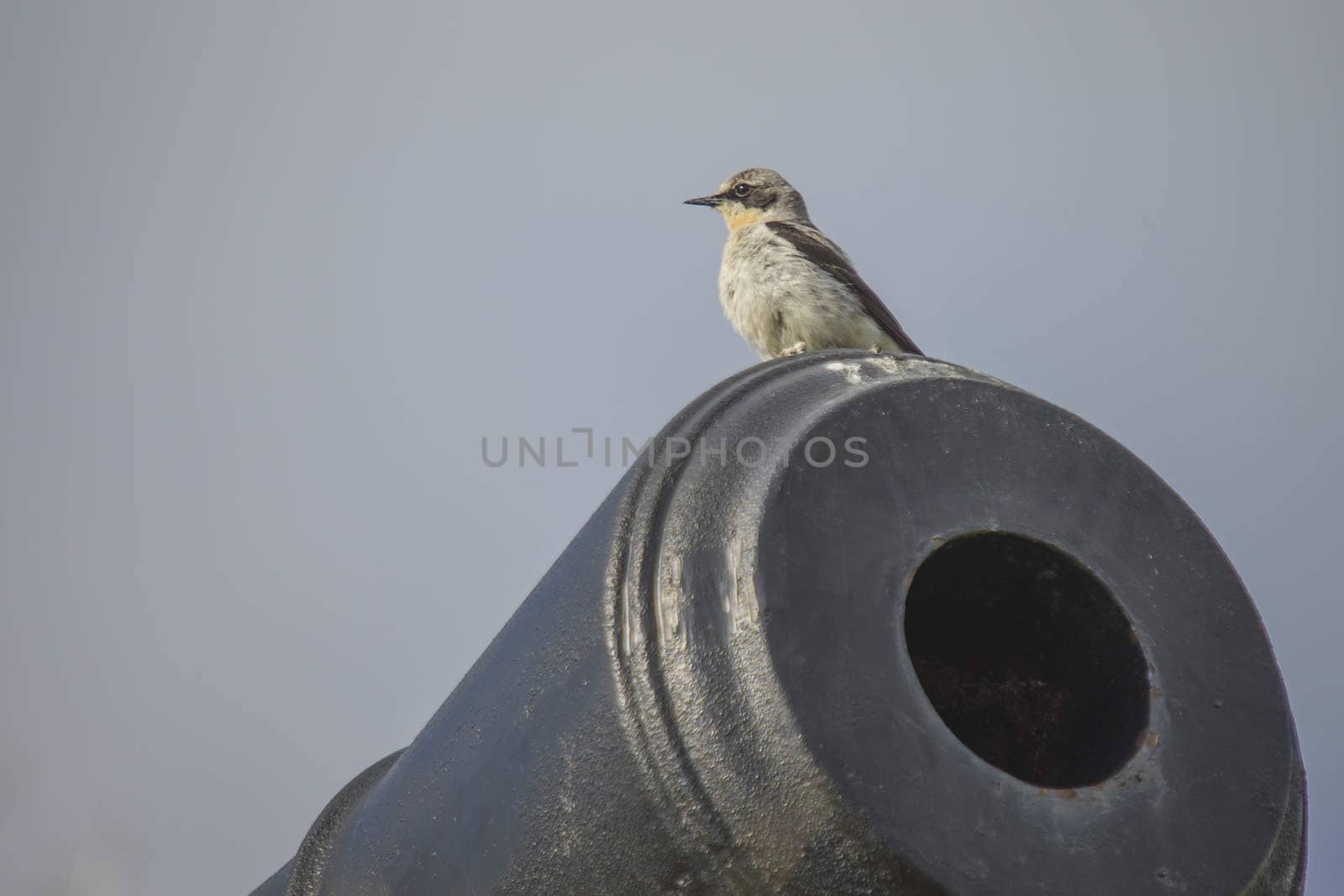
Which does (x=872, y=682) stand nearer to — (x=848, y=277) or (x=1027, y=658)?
(x=1027, y=658)

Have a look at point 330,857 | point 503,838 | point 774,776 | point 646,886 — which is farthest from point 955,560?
point 330,857

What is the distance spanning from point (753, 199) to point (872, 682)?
8572 millimetres

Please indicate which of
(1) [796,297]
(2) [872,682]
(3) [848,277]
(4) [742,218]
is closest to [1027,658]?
(2) [872,682]

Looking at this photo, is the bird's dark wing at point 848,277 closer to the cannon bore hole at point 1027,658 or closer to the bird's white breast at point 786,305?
the bird's white breast at point 786,305

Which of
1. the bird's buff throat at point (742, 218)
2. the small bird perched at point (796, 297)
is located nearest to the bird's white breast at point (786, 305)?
the small bird perched at point (796, 297)

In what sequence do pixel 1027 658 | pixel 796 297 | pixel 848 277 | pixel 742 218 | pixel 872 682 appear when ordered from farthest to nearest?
pixel 742 218, pixel 848 277, pixel 796 297, pixel 1027 658, pixel 872 682

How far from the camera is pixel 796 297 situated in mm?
8539

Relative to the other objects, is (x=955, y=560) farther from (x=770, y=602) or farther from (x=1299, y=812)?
(x=1299, y=812)

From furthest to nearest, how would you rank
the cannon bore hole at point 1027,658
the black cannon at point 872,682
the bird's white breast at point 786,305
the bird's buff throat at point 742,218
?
1. the bird's buff throat at point 742,218
2. the bird's white breast at point 786,305
3. the cannon bore hole at point 1027,658
4. the black cannon at point 872,682

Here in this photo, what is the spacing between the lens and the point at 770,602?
3.02 m

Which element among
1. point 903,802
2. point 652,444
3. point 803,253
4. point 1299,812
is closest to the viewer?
point 903,802

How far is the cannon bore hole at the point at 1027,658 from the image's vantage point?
3328mm

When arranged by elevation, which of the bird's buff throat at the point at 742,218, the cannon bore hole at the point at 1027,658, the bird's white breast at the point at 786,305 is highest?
the bird's buff throat at the point at 742,218

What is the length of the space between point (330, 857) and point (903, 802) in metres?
2.39
